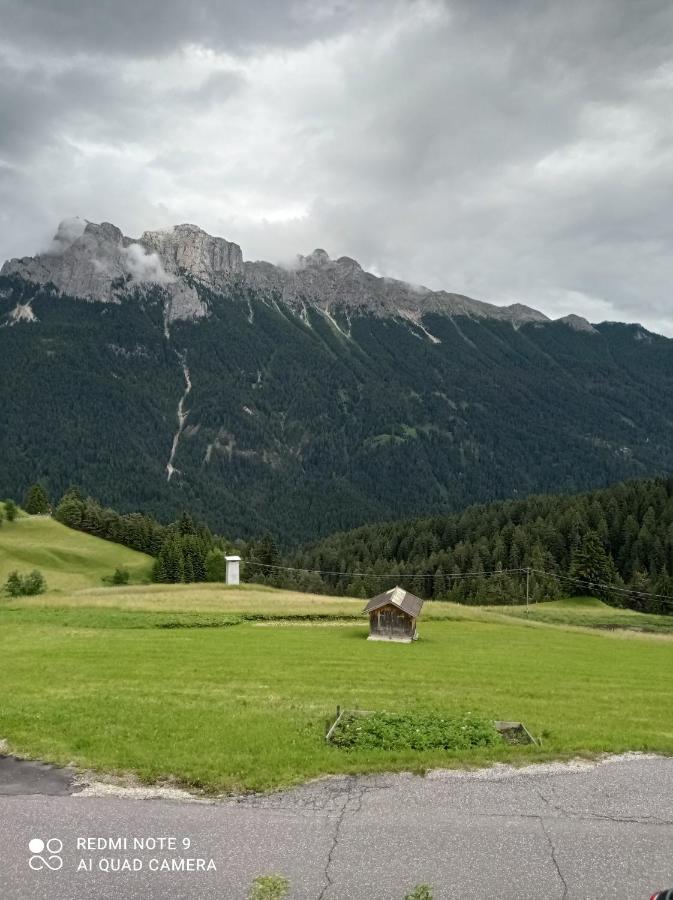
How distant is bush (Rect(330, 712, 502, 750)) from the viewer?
2105 centimetres

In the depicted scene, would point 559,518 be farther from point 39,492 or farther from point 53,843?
point 53,843

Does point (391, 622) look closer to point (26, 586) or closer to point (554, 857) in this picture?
point (554, 857)

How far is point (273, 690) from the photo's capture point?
1219 inches

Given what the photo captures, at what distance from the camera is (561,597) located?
128 m

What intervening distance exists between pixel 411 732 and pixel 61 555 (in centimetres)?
12174

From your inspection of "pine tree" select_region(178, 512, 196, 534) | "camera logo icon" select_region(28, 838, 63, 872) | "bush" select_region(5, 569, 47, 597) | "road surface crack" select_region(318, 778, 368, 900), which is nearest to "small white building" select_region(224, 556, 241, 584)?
"bush" select_region(5, 569, 47, 597)

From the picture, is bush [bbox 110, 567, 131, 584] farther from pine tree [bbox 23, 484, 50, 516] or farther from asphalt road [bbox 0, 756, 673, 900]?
asphalt road [bbox 0, 756, 673, 900]

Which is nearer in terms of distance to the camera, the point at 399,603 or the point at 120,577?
the point at 399,603

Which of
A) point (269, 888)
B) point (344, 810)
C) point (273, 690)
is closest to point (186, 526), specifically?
point (273, 690)

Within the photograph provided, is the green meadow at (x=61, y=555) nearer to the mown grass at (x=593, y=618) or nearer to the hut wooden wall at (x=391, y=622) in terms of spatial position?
the hut wooden wall at (x=391, y=622)

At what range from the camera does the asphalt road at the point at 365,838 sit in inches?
497

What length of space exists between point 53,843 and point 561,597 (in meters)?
126

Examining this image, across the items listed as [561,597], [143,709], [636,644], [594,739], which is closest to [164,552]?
[561,597]

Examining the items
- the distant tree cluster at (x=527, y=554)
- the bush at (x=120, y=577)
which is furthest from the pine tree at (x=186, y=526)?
the bush at (x=120, y=577)
